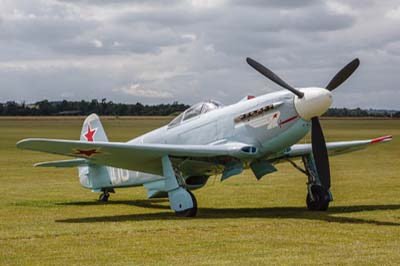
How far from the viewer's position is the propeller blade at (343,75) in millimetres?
13180

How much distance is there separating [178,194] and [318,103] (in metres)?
2.96

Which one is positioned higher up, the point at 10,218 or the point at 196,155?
the point at 196,155

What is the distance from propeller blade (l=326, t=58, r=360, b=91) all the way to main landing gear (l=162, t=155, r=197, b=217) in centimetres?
314

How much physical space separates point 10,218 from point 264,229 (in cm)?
465

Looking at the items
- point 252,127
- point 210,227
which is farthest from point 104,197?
point 210,227

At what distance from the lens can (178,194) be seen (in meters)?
13.0

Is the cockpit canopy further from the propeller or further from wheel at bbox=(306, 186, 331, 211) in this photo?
wheel at bbox=(306, 186, 331, 211)

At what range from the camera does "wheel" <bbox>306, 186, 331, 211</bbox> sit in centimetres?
1382

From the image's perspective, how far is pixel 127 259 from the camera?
27.6ft

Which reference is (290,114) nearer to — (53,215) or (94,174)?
(53,215)

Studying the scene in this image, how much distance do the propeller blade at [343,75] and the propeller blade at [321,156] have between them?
92cm

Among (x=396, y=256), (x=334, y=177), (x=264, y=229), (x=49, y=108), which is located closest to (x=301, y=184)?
(x=334, y=177)

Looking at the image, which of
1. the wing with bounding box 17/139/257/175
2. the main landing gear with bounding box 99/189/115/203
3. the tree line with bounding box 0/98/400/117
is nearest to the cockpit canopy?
the wing with bounding box 17/139/257/175

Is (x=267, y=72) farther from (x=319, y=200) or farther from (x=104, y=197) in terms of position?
(x=104, y=197)
